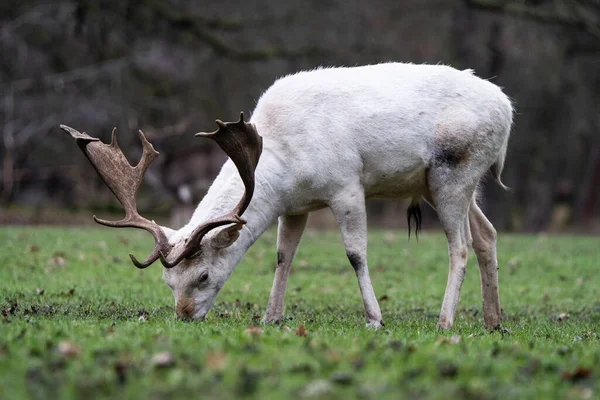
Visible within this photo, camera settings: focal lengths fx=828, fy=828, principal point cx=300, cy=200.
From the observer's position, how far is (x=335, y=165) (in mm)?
7324

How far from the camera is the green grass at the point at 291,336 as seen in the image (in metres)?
4.06

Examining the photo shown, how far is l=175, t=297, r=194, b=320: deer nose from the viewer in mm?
7019

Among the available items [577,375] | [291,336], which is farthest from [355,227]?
[577,375]

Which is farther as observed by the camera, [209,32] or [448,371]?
[209,32]

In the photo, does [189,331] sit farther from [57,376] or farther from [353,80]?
[353,80]

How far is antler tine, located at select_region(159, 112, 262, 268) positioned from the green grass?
0.64 m

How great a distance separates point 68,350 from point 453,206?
4228 mm

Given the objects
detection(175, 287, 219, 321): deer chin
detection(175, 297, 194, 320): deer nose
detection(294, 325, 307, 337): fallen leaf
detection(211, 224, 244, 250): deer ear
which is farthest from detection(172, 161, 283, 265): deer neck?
detection(294, 325, 307, 337): fallen leaf

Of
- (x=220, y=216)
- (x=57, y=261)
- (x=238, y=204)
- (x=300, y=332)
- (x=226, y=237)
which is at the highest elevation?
(x=238, y=204)

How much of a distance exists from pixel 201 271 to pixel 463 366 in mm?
3055

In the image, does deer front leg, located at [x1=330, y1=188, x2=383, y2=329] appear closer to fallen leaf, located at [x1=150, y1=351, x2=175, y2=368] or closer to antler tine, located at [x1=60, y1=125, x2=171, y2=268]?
antler tine, located at [x1=60, y1=125, x2=171, y2=268]

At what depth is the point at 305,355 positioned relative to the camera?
4758mm

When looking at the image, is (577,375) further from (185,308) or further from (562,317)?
(562,317)

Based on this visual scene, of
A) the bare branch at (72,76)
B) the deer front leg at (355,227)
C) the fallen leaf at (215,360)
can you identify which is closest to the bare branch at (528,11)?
the bare branch at (72,76)
